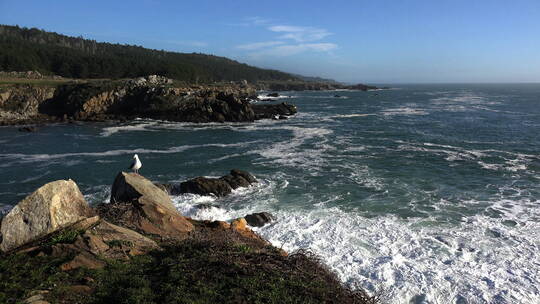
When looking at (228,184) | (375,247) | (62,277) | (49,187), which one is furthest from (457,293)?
(228,184)

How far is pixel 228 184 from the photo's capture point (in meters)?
21.7

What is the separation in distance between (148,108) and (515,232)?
53906 millimetres

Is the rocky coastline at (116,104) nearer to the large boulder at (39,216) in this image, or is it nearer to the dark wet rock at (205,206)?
the dark wet rock at (205,206)

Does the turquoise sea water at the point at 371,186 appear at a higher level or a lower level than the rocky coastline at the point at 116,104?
lower

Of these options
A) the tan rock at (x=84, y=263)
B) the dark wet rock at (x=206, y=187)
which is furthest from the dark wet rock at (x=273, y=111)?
the tan rock at (x=84, y=263)

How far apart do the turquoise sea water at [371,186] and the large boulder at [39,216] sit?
7.96 meters

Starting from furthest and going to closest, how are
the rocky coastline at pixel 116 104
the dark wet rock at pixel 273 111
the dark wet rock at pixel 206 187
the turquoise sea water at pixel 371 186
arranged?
the dark wet rock at pixel 273 111, the rocky coastline at pixel 116 104, the dark wet rock at pixel 206 187, the turquoise sea water at pixel 371 186

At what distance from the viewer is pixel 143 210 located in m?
11.5

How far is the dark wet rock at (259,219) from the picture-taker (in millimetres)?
16062

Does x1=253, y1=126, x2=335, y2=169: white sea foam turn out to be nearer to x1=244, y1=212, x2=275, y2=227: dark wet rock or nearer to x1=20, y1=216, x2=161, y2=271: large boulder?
x1=244, y1=212, x2=275, y2=227: dark wet rock

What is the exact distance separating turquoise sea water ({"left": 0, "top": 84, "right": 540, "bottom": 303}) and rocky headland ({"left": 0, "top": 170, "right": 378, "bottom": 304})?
4.88 meters

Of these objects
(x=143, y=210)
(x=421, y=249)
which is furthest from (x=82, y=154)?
(x=421, y=249)

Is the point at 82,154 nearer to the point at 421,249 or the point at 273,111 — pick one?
the point at 421,249

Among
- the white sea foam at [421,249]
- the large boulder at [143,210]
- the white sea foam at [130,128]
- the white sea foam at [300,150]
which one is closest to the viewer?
the large boulder at [143,210]
